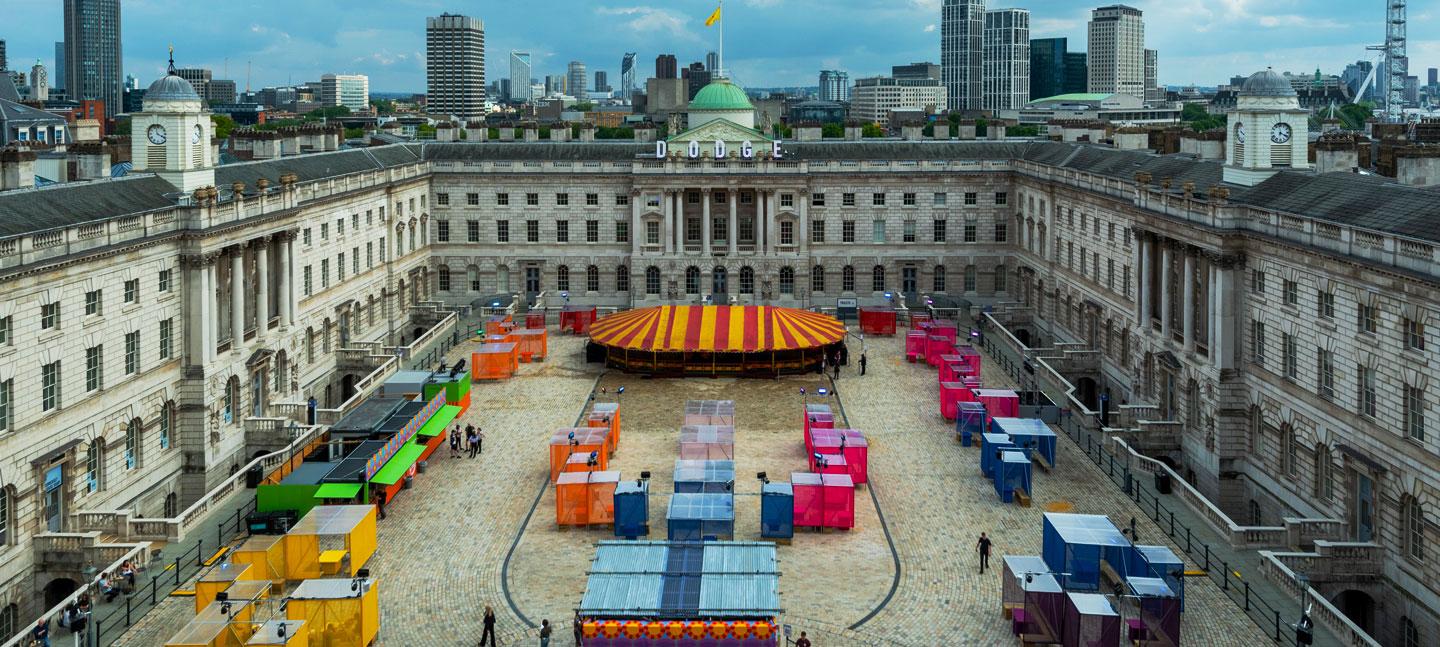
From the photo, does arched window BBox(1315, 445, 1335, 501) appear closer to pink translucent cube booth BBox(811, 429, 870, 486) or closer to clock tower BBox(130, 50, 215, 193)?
pink translucent cube booth BBox(811, 429, 870, 486)

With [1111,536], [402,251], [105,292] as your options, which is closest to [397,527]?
[105,292]

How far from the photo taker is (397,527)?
168ft

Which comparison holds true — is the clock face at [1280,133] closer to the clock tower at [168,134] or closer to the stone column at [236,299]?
the stone column at [236,299]

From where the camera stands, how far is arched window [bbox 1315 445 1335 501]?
164 feet

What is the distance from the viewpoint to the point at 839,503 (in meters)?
50.0

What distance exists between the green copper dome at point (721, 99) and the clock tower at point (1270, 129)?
5385cm

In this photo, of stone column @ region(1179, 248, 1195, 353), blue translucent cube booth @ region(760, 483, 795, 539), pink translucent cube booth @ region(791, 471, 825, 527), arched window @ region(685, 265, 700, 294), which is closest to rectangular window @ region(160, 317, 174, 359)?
blue translucent cube booth @ region(760, 483, 795, 539)

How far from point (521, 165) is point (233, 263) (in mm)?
43808

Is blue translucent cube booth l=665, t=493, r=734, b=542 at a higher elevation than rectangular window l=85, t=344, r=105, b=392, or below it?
below

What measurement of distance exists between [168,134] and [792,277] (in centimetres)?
5257

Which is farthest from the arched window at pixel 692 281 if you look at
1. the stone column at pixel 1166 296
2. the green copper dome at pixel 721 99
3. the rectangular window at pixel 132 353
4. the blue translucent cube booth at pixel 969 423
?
the rectangular window at pixel 132 353

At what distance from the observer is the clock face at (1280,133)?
63719 millimetres

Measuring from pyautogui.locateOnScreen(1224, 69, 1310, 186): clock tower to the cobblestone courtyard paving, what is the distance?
15.9 meters

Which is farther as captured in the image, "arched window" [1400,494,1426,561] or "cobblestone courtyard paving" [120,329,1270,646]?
"arched window" [1400,494,1426,561]
